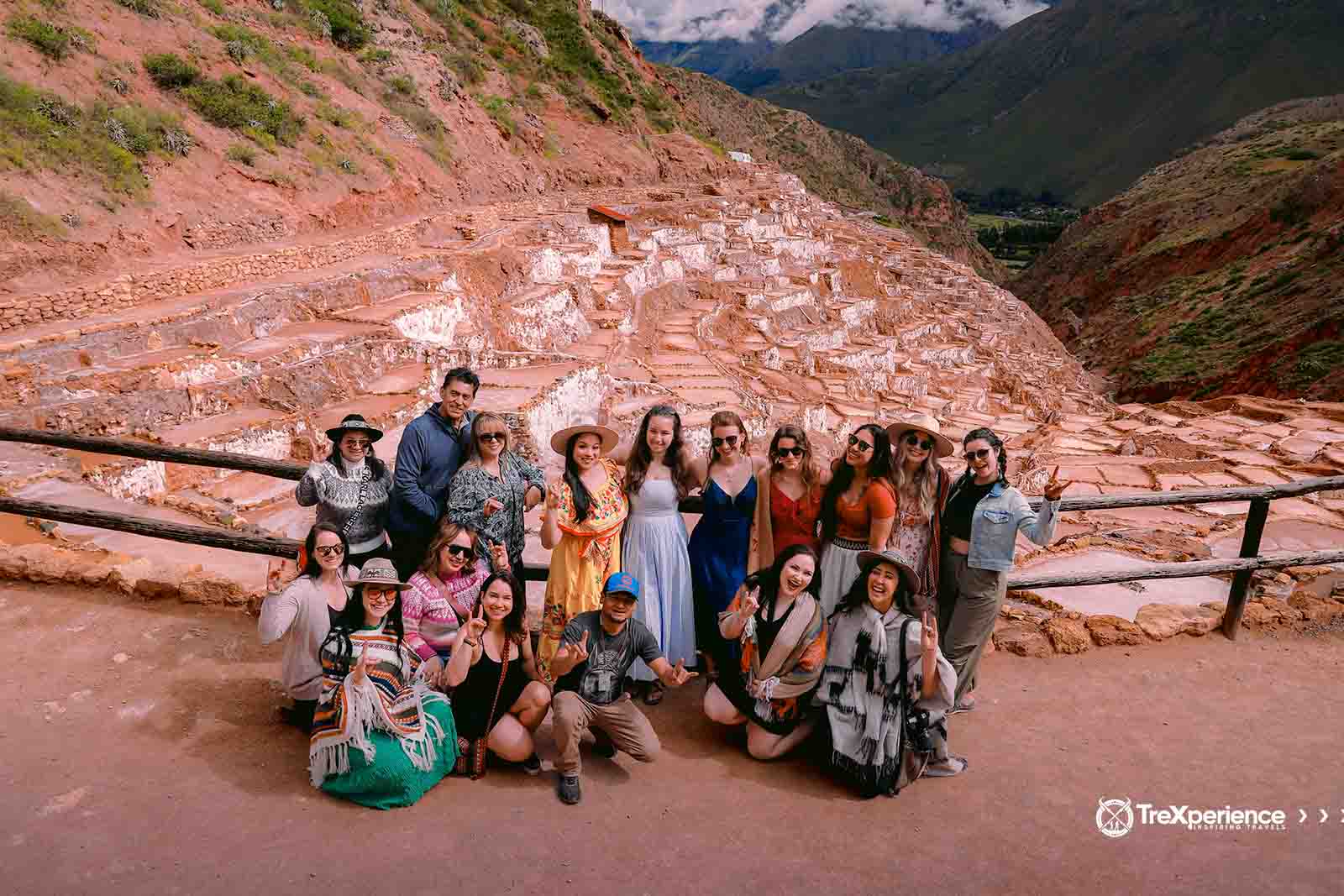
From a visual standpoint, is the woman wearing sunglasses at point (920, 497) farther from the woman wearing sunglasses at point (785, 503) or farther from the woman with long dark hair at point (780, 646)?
the woman with long dark hair at point (780, 646)

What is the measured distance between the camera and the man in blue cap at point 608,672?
3.30 m

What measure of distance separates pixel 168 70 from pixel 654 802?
19.7m

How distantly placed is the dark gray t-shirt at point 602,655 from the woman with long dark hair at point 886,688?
2.46 feet

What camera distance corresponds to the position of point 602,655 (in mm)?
3395

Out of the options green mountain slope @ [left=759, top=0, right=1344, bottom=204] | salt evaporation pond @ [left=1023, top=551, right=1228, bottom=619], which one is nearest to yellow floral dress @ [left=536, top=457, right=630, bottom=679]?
salt evaporation pond @ [left=1023, top=551, right=1228, bottom=619]

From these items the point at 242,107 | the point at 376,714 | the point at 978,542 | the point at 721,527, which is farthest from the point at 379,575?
the point at 242,107

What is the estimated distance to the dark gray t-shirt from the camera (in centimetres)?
336

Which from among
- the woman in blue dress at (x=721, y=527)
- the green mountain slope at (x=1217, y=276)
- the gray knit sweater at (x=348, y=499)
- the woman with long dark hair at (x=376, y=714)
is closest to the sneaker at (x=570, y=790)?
the woman with long dark hair at (x=376, y=714)

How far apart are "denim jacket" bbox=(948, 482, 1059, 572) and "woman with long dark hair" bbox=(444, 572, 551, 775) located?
75.9 inches

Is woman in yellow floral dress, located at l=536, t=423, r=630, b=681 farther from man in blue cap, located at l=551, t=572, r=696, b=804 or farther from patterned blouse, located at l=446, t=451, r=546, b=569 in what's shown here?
man in blue cap, located at l=551, t=572, r=696, b=804

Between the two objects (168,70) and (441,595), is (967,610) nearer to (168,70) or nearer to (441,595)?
(441,595)

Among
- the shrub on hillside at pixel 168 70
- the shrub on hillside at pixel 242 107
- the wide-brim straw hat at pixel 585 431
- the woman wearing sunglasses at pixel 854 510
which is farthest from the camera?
the shrub on hillside at pixel 242 107

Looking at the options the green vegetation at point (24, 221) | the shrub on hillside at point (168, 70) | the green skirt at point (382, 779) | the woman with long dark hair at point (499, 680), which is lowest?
the green skirt at point (382, 779)

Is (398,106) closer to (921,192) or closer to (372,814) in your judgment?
(372,814)
